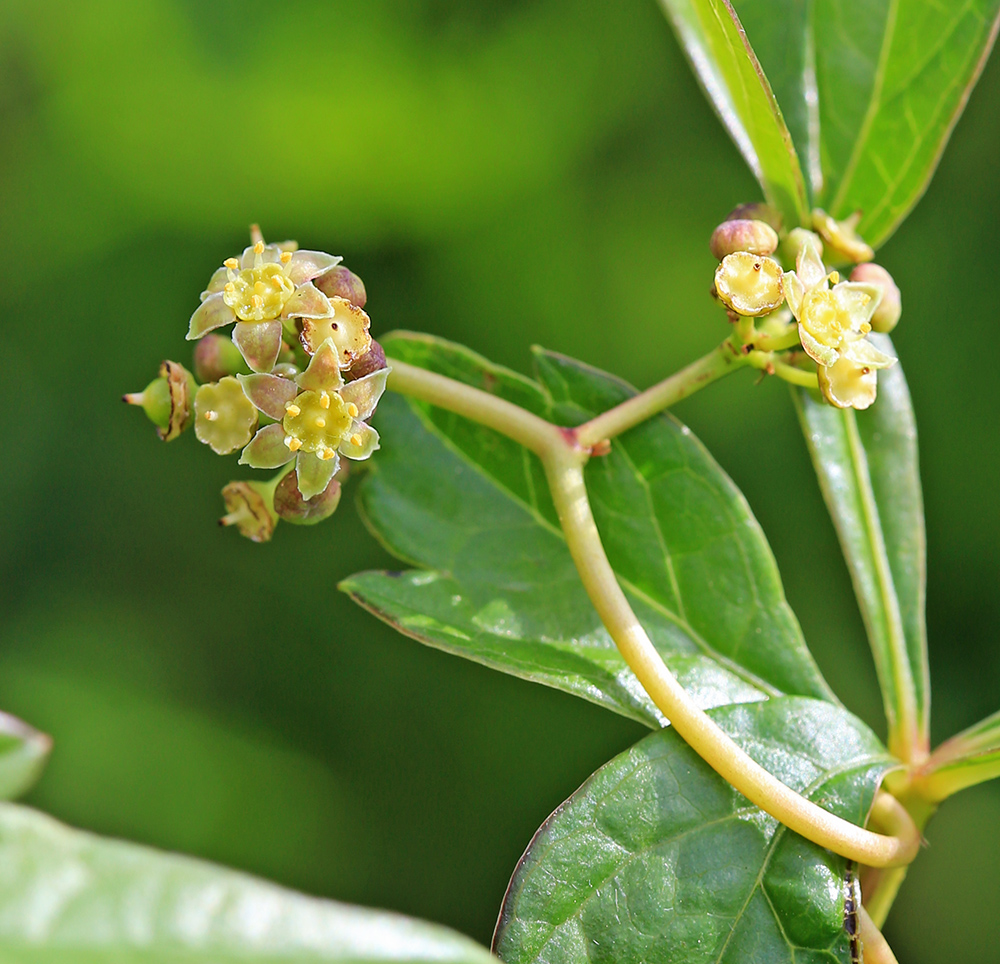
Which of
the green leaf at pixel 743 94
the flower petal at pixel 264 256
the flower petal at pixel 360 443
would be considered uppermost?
the green leaf at pixel 743 94

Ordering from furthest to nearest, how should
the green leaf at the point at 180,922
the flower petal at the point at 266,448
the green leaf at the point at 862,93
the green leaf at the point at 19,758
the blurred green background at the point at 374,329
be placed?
1. the blurred green background at the point at 374,329
2. the green leaf at the point at 862,93
3. the flower petal at the point at 266,448
4. the green leaf at the point at 19,758
5. the green leaf at the point at 180,922

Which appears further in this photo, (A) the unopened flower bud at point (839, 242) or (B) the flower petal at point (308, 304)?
(A) the unopened flower bud at point (839, 242)

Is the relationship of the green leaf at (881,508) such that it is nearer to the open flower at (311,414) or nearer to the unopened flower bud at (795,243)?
the unopened flower bud at (795,243)

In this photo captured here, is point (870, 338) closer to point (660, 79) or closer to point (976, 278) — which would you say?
point (976, 278)

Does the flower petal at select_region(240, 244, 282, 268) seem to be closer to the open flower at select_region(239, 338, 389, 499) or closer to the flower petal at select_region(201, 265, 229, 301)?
the flower petal at select_region(201, 265, 229, 301)

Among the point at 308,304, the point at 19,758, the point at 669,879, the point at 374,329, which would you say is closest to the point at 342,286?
the point at 308,304

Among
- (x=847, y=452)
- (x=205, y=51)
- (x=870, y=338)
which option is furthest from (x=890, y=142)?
(x=205, y=51)

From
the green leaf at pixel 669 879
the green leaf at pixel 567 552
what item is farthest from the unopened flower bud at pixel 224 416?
the green leaf at pixel 669 879
